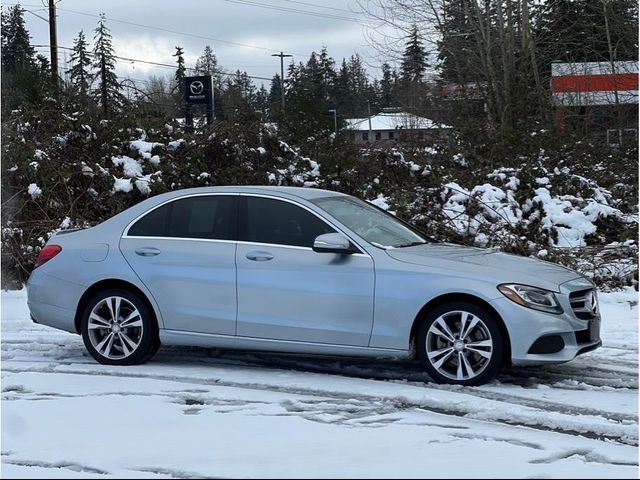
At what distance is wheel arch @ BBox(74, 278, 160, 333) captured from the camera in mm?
8211

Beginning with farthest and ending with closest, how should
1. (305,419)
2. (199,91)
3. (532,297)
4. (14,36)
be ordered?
(14,36) < (199,91) < (532,297) < (305,419)

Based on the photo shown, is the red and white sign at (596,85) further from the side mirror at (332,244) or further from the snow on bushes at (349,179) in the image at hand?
the side mirror at (332,244)

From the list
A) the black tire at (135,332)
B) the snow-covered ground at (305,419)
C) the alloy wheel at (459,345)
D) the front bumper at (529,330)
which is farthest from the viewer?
the black tire at (135,332)

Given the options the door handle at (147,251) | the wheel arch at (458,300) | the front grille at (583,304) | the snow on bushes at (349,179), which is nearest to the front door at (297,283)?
the wheel arch at (458,300)

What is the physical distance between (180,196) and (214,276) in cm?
97

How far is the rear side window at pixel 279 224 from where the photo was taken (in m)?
7.89

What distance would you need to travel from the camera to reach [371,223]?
8.28 meters

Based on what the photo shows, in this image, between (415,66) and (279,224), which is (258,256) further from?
(415,66)

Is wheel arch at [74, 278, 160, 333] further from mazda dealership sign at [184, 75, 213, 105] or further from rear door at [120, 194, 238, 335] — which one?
mazda dealership sign at [184, 75, 213, 105]

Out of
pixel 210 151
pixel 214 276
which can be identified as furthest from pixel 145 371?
pixel 210 151

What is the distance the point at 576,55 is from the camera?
29.5 meters

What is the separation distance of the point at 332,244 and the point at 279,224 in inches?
26.0

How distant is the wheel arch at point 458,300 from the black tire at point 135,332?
2306 millimetres

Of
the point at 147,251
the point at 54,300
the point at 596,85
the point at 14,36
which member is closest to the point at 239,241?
the point at 147,251
